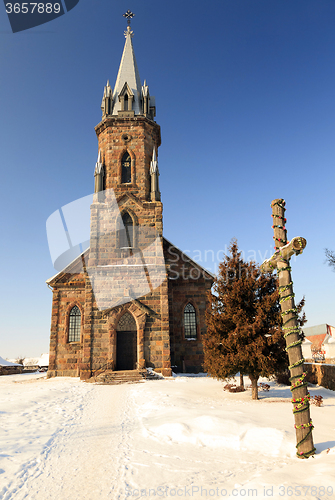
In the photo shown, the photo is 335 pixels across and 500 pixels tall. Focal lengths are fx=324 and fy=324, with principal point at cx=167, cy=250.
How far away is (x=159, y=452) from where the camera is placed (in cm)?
607

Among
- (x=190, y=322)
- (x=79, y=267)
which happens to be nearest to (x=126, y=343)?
(x=190, y=322)

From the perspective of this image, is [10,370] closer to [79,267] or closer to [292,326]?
[79,267]

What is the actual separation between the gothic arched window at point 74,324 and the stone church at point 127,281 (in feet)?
0.22

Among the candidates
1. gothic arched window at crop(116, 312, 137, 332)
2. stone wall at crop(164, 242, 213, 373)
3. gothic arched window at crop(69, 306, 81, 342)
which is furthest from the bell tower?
gothic arched window at crop(69, 306, 81, 342)

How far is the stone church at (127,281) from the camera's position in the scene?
64.3 feet

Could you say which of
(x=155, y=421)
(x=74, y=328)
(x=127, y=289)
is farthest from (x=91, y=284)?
(x=155, y=421)

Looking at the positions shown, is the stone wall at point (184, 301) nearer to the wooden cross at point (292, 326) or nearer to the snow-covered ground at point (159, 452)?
the snow-covered ground at point (159, 452)

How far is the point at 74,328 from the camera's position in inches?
875

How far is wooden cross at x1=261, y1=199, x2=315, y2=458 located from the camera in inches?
229

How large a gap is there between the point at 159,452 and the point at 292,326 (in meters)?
3.49

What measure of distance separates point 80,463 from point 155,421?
2866 mm

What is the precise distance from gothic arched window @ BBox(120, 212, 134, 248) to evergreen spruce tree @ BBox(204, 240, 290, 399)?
961 cm

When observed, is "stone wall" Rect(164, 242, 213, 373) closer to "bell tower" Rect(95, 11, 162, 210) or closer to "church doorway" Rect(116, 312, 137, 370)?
"church doorway" Rect(116, 312, 137, 370)

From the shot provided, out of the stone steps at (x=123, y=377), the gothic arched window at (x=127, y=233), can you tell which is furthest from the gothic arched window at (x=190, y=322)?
the gothic arched window at (x=127, y=233)
